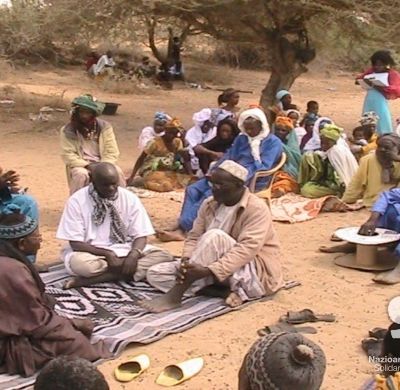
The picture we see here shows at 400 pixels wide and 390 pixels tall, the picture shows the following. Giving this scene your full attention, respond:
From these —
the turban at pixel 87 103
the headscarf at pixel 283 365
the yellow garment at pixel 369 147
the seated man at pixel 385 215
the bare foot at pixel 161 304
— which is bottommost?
the bare foot at pixel 161 304

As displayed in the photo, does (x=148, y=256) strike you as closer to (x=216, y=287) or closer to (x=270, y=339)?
(x=216, y=287)

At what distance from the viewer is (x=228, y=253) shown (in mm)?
5293

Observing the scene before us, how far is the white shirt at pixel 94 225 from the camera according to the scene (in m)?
5.73

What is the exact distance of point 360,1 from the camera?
41.5 feet

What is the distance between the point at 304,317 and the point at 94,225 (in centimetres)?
164

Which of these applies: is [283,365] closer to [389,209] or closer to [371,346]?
[371,346]

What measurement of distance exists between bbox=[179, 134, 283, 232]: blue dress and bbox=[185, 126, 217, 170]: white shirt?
1.74m

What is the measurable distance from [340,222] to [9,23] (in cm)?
1210

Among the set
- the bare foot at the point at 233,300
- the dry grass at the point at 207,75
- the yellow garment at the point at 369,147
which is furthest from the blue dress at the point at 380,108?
the dry grass at the point at 207,75

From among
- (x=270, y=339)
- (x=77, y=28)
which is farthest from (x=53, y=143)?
(x=270, y=339)

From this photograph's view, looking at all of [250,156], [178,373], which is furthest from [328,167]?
[178,373]

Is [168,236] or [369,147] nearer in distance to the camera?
[168,236]

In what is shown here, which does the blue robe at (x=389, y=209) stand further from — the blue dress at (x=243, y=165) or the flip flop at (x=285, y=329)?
the flip flop at (x=285, y=329)

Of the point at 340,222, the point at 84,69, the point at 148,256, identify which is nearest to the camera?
the point at 148,256
